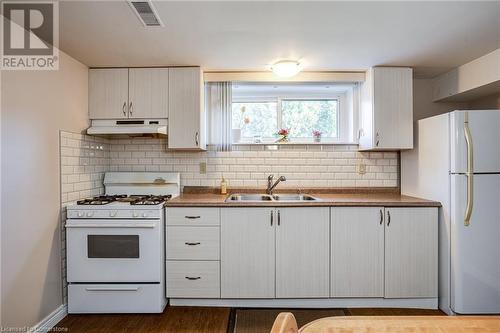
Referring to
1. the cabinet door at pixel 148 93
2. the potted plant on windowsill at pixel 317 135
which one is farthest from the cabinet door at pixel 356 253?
the cabinet door at pixel 148 93

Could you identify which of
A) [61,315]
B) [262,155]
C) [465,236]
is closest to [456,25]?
[465,236]

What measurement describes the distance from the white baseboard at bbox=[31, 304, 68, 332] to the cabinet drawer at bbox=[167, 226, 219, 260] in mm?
921

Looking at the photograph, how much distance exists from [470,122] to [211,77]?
230 cm

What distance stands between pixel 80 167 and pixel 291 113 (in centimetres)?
221

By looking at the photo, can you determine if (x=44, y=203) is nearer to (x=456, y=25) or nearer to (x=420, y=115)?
(x=456, y=25)

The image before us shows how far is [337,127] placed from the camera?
3.25 m

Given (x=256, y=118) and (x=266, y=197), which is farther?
(x=256, y=118)

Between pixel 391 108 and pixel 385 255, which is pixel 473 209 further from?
pixel 391 108

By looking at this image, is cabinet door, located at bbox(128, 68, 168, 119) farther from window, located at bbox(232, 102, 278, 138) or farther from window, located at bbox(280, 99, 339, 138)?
window, located at bbox(280, 99, 339, 138)

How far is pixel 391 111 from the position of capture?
2.76m

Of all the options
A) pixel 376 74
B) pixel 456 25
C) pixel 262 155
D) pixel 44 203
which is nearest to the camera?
pixel 456 25

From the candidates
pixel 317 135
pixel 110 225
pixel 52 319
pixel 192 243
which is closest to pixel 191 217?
pixel 192 243

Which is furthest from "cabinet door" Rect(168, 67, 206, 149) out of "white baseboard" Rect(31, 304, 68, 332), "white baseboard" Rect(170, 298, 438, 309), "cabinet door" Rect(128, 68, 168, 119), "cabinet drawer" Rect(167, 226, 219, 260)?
"white baseboard" Rect(31, 304, 68, 332)

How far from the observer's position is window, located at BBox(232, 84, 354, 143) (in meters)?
3.23
